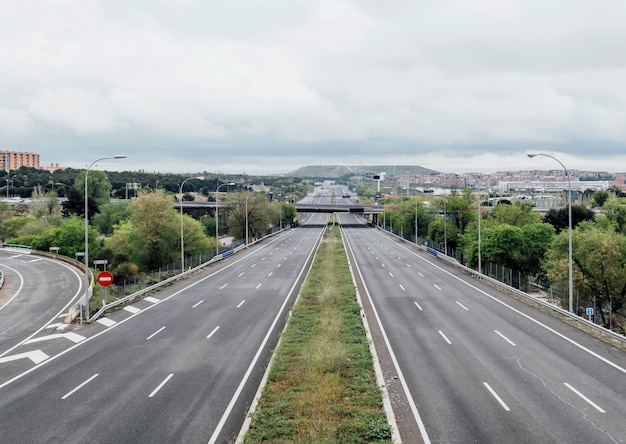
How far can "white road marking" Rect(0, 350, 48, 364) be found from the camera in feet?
66.2

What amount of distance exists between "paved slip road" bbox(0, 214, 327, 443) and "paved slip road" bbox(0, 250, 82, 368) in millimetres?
1833

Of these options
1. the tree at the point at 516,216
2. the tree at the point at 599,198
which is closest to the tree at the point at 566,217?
the tree at the point at 516,216

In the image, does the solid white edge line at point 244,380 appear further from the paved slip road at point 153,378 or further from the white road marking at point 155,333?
the white road marking at point 155,333

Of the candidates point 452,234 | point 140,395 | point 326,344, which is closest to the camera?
point 140,395

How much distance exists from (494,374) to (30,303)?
101ft

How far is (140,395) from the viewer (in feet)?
51.3

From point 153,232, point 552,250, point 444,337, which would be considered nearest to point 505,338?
point 444,337

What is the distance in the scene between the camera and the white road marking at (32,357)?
20.2 metres

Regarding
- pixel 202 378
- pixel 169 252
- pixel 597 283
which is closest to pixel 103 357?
pixel 202 378

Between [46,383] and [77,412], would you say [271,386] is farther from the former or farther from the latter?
[46,383]

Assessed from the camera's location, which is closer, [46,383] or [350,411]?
[350,411]

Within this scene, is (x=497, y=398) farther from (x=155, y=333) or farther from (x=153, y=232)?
(x=153, y=232)

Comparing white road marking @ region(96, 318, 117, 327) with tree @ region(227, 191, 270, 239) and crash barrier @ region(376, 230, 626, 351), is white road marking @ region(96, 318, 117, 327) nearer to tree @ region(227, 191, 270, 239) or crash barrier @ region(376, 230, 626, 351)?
crash barrier @ region(376, 230, 626, 351)

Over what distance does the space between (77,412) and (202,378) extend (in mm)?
4084
